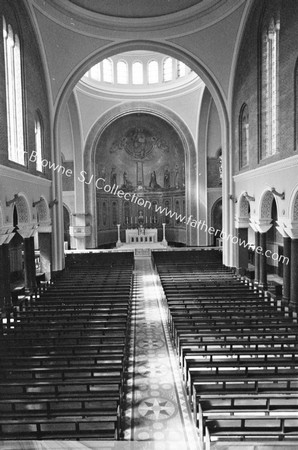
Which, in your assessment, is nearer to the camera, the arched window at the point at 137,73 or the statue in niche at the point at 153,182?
the arched window at the point at 137,73

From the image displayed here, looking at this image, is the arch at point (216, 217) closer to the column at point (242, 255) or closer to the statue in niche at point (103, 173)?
the column at point (242, 255)

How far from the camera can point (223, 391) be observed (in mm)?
6910

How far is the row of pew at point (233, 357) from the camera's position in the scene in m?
5.97

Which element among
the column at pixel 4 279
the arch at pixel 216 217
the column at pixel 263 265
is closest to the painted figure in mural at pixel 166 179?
the arch at pixel 216 217

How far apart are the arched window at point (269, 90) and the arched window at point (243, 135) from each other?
275 centimetres

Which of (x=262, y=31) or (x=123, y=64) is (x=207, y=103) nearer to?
(x=123, y=64)

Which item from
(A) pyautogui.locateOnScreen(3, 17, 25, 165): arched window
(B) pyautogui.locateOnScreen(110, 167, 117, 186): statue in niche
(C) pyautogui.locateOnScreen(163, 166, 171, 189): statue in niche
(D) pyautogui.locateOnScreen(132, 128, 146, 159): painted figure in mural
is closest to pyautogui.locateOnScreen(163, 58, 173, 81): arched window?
(D) pyautogui.locateOnScreen(132, 128, 146, 159): painted figure in mural

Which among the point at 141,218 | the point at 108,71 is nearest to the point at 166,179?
the point at 141,218

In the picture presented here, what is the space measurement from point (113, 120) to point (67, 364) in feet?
98.6

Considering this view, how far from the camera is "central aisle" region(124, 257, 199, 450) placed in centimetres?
664

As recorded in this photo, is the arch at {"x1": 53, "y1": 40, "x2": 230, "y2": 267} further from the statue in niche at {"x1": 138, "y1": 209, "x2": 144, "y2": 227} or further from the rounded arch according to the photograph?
the statue in niche at {"x1": 138, "y1": 209, "x2": 144, "y2": 227}

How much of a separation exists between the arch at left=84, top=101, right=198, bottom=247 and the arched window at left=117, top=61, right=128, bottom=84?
7.77 feet

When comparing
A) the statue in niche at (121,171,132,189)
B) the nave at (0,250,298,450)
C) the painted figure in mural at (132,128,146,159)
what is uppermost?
the painted figure in mural at (132,128,146,159)

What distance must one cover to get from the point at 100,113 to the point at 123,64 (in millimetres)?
5583
